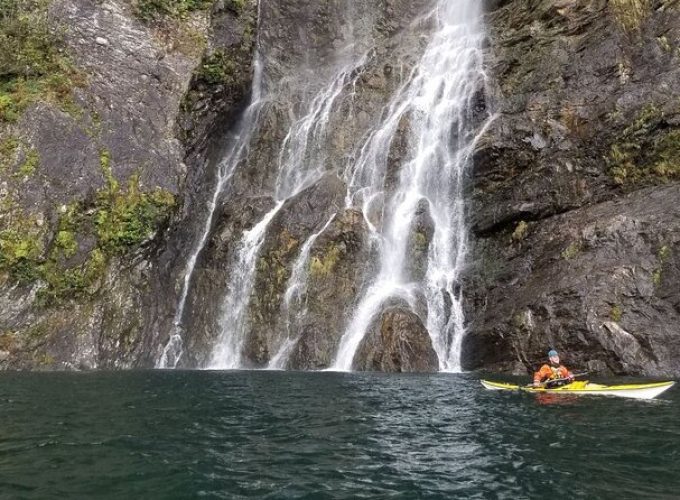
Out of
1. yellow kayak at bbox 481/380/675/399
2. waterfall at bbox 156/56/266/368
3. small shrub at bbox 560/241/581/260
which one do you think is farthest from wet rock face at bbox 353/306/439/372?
waterfall at bbox 156/56/266/368

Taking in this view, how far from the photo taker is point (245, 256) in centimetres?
2692

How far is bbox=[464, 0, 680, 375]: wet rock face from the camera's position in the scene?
1880cm

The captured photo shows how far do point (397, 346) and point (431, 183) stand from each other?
9236 mm

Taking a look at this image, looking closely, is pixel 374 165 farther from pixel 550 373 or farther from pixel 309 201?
pixel 550 373

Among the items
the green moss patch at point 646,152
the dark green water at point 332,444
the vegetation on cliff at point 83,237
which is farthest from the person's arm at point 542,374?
the vegetation on cliff at point 83,237

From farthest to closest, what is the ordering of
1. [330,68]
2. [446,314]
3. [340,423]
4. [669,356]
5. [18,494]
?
1. [330,68]
2. [446,314]
3. [669,356]
4. [340,423]
5. [18,494]

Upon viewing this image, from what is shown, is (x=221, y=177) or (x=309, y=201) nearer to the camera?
(x=309, y=201)

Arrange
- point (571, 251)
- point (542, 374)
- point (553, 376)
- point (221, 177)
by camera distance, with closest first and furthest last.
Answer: point (553, 376), point (542, 374), point (571, 251), point (221, 177)

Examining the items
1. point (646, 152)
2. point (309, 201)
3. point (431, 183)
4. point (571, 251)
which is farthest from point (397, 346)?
point (646, 152)

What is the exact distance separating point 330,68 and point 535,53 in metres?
13.7

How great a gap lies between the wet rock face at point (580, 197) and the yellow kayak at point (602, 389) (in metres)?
3.95

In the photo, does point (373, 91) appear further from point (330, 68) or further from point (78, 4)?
point (78, 4)

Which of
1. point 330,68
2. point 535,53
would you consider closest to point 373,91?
point 330,68

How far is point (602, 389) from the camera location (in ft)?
46.6
